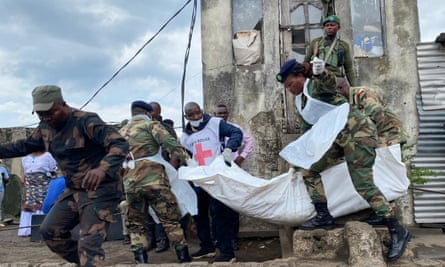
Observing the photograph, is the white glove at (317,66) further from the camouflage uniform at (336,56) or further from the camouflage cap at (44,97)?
the camouflage cap at (44,97)

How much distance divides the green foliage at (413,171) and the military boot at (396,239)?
284 cm

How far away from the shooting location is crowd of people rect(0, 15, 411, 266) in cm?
337

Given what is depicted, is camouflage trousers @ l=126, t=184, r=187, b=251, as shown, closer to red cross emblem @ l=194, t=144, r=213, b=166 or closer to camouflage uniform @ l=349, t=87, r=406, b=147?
red cross emblem @ l=194, t=144, r=213, b=166

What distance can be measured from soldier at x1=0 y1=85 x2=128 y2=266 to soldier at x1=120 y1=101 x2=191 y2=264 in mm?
690

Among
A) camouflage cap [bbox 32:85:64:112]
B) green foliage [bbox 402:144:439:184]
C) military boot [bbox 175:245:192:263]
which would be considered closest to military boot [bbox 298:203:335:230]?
military boot [bbox 175:245:192:263]

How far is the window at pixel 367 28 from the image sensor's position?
6633 mm

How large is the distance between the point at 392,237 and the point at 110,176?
230 centimetres

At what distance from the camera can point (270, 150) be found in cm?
643

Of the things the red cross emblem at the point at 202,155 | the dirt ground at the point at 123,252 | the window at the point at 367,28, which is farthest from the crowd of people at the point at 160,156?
the window at the point at 367,28

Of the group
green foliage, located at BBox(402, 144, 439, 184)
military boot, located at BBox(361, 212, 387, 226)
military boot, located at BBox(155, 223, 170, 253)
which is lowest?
military boot, located at BBox(155, 223, 170, 253)

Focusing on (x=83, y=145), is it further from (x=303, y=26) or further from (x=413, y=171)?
(x=413, y=171)

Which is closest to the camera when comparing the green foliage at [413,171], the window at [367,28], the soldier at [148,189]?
the soldier at [148,189]

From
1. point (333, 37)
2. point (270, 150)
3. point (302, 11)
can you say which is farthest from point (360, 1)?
point (270, 150)

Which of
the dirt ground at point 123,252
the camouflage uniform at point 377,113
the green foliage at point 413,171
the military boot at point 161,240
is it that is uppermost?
the camouflage uniform at point 377,113
